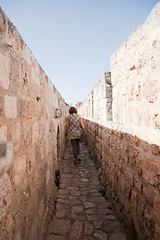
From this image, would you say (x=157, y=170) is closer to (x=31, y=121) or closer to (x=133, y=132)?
(x=133, y=132)

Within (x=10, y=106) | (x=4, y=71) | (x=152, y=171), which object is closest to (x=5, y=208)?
(x=10, y=106)

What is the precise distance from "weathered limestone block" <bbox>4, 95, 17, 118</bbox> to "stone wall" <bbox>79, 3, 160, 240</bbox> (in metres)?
1.23

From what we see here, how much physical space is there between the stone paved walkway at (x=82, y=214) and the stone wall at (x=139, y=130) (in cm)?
26

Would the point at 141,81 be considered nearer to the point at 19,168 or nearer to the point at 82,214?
the point at 19,168

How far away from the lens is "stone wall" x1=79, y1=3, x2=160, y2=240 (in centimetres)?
142

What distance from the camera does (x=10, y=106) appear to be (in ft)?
3.47

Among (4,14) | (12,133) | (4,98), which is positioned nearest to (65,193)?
(12,133)

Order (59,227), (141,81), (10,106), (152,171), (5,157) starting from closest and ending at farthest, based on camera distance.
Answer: (5,157), (10,106), (152,171), (141,81), (59,227)

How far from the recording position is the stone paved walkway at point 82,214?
6.75ft

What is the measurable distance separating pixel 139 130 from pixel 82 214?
1.74m

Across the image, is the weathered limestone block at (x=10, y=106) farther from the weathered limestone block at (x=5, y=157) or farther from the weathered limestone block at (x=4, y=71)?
the weathered limestone block at (x=5, y=157)

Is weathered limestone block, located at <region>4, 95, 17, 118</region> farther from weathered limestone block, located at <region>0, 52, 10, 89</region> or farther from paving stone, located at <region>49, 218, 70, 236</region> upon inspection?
paving stone, located at <region>49, 218, 70, 236</region>

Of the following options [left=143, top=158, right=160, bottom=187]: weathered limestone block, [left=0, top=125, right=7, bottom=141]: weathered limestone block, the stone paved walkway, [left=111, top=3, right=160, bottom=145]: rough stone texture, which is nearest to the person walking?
the stone paved walkway

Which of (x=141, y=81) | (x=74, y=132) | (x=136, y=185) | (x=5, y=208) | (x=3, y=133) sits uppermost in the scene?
(x=141, y=81)
